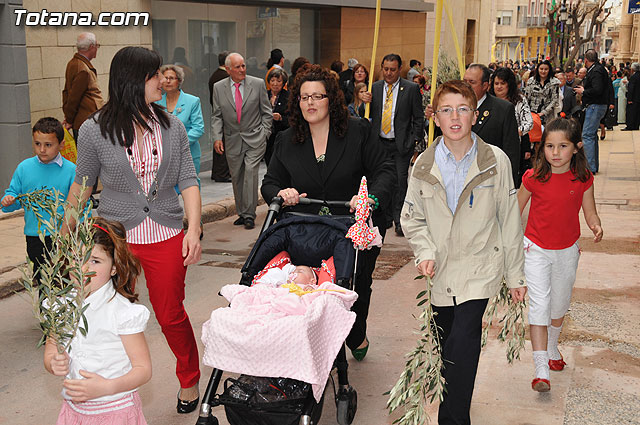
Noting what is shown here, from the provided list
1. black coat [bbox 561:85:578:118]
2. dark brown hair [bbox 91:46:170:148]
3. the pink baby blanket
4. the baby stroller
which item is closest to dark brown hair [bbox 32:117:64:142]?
dark brown hair [bbox 91:46:170:148]

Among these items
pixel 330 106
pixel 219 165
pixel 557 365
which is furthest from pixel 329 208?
pixel 219 165

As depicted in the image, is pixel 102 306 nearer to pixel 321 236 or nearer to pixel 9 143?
pixel 321 236

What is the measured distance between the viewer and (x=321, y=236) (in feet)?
16.2

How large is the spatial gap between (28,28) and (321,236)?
751 centimetres

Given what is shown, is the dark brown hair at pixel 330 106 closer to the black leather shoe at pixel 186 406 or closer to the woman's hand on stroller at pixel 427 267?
the woman's hand on stroller at pixel 427 267

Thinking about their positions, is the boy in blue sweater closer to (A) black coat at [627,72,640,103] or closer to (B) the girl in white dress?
(B) the girl in white dress

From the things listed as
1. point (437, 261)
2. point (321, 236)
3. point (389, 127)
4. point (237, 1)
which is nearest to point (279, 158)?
point (321, 236)

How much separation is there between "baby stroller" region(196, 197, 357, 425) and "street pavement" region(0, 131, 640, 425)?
2.74ft

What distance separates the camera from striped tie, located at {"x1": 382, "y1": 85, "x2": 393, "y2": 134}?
392 inches

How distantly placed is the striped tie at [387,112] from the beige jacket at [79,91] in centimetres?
380

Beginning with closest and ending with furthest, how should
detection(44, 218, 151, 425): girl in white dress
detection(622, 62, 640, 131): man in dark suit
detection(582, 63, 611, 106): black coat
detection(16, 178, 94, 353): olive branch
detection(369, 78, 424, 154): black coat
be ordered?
detection(16, 178, 94, 353): olive branch
detection(44, 218, 151, 425): girl in white dress
detection(369, 78, 424, 154): black coat
detection(582, 63, 611, 106): black coat
detection(622, 62, 640, 131): man in dark suit

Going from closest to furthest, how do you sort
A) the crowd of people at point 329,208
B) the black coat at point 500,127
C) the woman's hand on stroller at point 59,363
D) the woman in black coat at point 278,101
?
the woman's hand on stroller at point 59,363 → the crowd of people at point 329,208 → the black coat at point 500,127 → the woman in black coat at point 278,101

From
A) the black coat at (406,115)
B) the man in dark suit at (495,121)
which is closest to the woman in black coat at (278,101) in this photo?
the black coat at (406,115)

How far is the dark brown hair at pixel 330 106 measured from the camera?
5.24 meters
